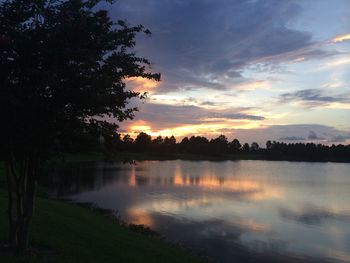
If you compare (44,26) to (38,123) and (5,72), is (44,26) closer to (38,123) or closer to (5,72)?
(5,72)

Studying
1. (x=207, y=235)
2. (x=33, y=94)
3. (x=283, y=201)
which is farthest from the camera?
(x=283, y=201)

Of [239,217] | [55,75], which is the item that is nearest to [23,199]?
[55,75]

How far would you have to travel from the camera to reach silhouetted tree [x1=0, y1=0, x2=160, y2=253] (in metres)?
8.36

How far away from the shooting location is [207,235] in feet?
82.5

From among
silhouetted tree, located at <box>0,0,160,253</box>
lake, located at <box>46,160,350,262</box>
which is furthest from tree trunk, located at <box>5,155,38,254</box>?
lake, located at <box>46,160,350,262</box>

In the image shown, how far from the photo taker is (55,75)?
7.94 m

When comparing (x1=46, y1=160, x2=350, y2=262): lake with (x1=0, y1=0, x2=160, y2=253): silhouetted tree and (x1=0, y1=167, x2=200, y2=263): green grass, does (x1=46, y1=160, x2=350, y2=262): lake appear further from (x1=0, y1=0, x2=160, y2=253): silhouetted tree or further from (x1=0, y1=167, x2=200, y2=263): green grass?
(x1=0, y1=0, x2=160, y2=253): silhouetted tree

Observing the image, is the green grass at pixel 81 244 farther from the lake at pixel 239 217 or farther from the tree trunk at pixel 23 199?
the lake at pixel 239 217

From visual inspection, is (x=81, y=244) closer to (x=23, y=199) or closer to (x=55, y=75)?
(x=23, y=199)

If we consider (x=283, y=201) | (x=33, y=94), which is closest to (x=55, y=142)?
(x=33, y=94)

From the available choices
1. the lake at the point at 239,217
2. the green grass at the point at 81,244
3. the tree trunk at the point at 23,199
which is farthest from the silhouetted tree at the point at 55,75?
the lake at the point at 239,217

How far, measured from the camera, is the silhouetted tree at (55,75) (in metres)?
8.36

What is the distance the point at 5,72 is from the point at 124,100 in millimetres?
2480

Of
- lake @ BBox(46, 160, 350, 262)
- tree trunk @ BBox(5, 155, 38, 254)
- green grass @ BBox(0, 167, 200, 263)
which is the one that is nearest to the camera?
tree trunk @ BBox(5, 155, 38, 254)
